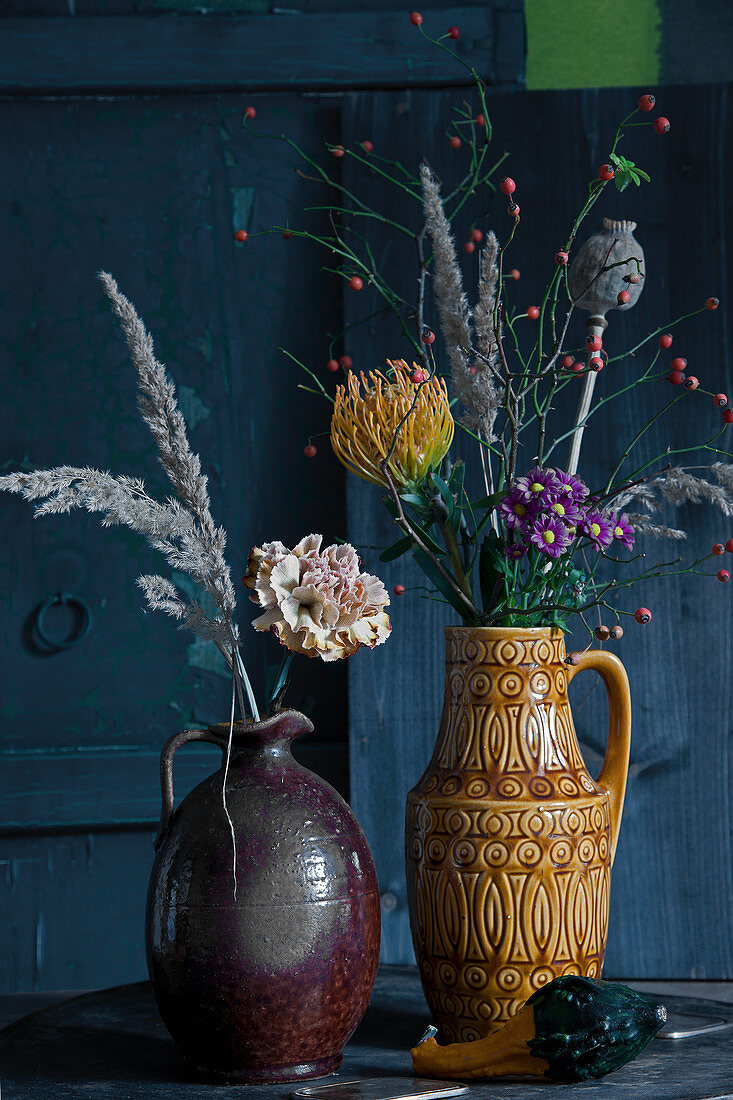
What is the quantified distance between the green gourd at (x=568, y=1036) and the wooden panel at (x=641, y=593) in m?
0.50

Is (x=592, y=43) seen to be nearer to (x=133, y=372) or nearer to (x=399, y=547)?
(x=133, y=372)

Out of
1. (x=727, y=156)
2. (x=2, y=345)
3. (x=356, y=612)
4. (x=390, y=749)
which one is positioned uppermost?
(x=727, y=156)

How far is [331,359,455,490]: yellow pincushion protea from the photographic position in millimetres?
776

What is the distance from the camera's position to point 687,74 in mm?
1282

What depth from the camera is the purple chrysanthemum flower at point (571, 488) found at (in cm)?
75

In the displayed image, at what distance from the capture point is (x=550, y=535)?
74cm

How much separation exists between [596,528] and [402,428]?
157mm

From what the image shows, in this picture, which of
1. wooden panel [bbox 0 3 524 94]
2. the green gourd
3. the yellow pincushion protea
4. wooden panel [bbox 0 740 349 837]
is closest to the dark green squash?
the green gourd

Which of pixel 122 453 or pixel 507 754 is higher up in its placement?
pixel 122 453

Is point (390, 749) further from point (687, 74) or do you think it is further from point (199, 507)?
point (687, 74)

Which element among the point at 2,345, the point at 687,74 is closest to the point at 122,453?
the point at 2,345

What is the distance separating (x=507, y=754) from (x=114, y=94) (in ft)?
3.06

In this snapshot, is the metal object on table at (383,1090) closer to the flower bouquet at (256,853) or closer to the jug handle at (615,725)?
the flower bouquet at (256,853)

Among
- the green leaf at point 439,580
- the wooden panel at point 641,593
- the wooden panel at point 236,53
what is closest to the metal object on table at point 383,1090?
the green leaf at point 439,580
